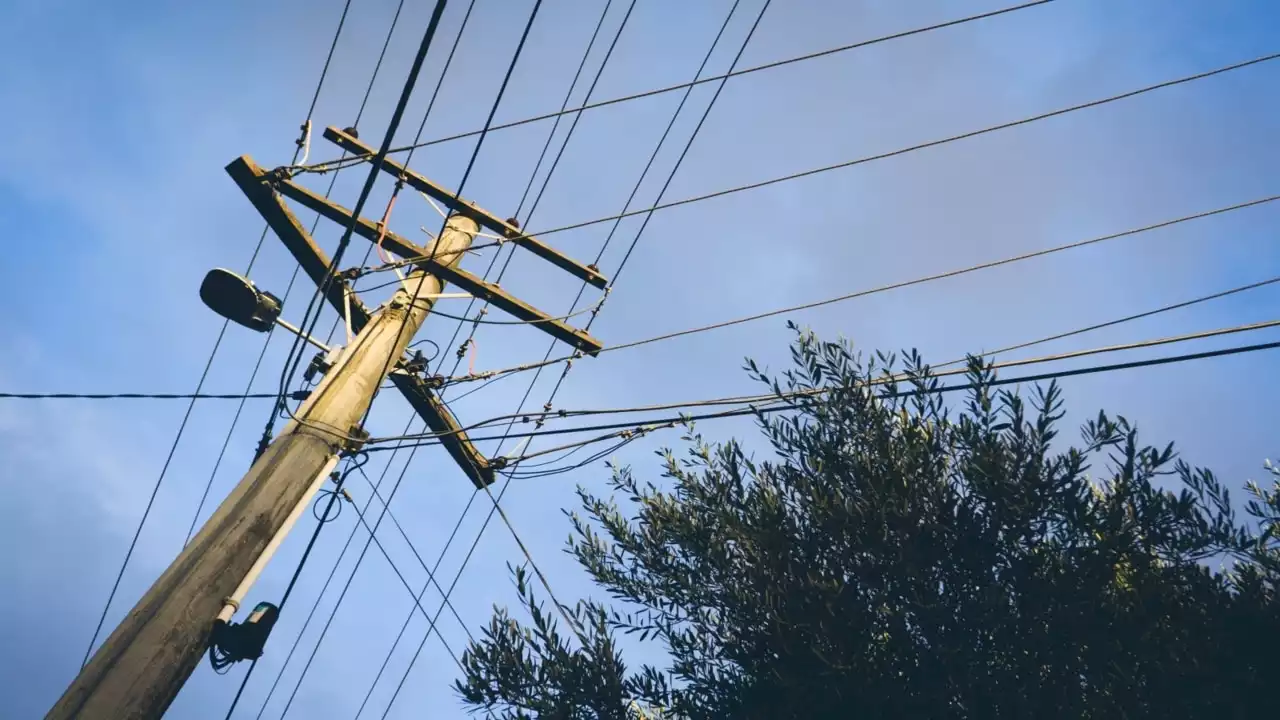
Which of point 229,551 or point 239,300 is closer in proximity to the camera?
point 229,551

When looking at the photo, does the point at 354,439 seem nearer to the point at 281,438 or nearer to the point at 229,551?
the point at 281,438

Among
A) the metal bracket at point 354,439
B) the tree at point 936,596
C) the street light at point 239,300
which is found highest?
the street light at point 239,300

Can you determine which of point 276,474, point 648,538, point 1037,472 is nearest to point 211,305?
point 276,474

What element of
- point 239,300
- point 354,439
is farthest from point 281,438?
point 239,300

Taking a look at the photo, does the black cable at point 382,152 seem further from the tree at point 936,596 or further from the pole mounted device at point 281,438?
the tree at point 936,596

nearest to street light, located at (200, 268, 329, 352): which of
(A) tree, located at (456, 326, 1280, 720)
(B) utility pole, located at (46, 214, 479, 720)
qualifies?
(B) utility pole, located at (46, 214, 479, 720)

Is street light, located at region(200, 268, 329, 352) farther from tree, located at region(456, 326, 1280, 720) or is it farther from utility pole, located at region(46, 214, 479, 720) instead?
tree, located at region(456, 326, 1280, 720)

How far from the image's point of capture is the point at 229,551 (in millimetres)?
5445

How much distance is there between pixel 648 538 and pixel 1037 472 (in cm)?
315

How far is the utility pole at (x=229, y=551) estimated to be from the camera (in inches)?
185

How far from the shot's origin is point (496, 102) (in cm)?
509

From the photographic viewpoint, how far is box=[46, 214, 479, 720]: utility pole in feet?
15.4

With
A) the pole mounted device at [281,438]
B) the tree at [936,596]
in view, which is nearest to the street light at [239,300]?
the pole mounted device at [281,438]

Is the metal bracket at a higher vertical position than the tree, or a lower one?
higher
